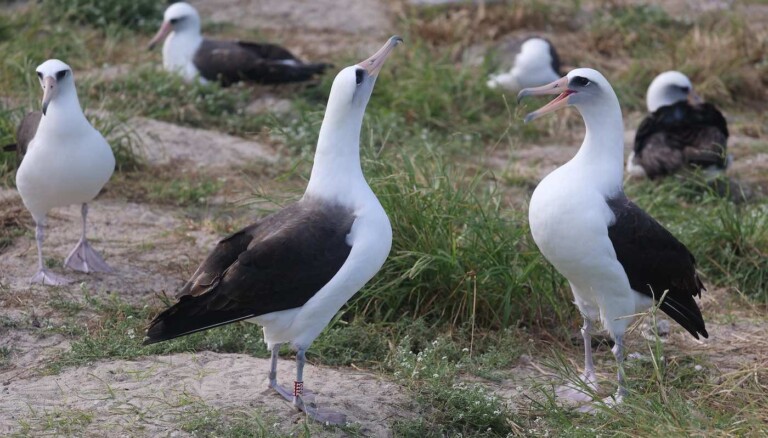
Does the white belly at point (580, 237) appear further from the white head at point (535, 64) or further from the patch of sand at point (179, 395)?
the white head at point (535, 64)

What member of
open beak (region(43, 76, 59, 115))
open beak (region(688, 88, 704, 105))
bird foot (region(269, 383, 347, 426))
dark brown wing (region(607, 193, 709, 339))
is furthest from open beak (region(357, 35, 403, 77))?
open beak (region(688, 88, 704, 105))

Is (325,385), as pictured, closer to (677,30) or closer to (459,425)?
(459,425)

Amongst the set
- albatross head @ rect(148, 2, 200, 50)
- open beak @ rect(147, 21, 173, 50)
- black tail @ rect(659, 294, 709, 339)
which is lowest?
black tail @ rect(659, 294, 709, 339)

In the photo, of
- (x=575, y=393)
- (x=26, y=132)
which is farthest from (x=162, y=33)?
(x=575, y=393)

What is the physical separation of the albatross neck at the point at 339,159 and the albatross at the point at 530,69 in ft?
18.1

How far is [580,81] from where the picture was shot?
209 inches

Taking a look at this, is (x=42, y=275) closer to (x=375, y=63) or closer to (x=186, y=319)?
(x=186, y=319)

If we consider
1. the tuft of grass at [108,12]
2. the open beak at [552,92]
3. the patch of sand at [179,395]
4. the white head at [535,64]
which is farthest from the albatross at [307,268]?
the tuft of grass at [108,12]

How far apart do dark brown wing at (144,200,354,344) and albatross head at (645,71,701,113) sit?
17.5ft

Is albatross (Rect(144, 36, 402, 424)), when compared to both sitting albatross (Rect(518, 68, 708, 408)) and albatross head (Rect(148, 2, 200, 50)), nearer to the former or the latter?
sitting albatross (Rect(518, 68, 708, 408))

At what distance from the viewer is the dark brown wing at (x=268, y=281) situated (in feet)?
15.6

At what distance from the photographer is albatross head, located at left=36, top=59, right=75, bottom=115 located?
20.5ft

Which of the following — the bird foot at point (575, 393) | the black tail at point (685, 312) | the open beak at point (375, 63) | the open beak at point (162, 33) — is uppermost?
the open beak at point (375, 63)

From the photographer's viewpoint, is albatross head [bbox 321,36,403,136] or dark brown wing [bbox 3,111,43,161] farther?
dark brown wing [bbox 3,111,43,161]
